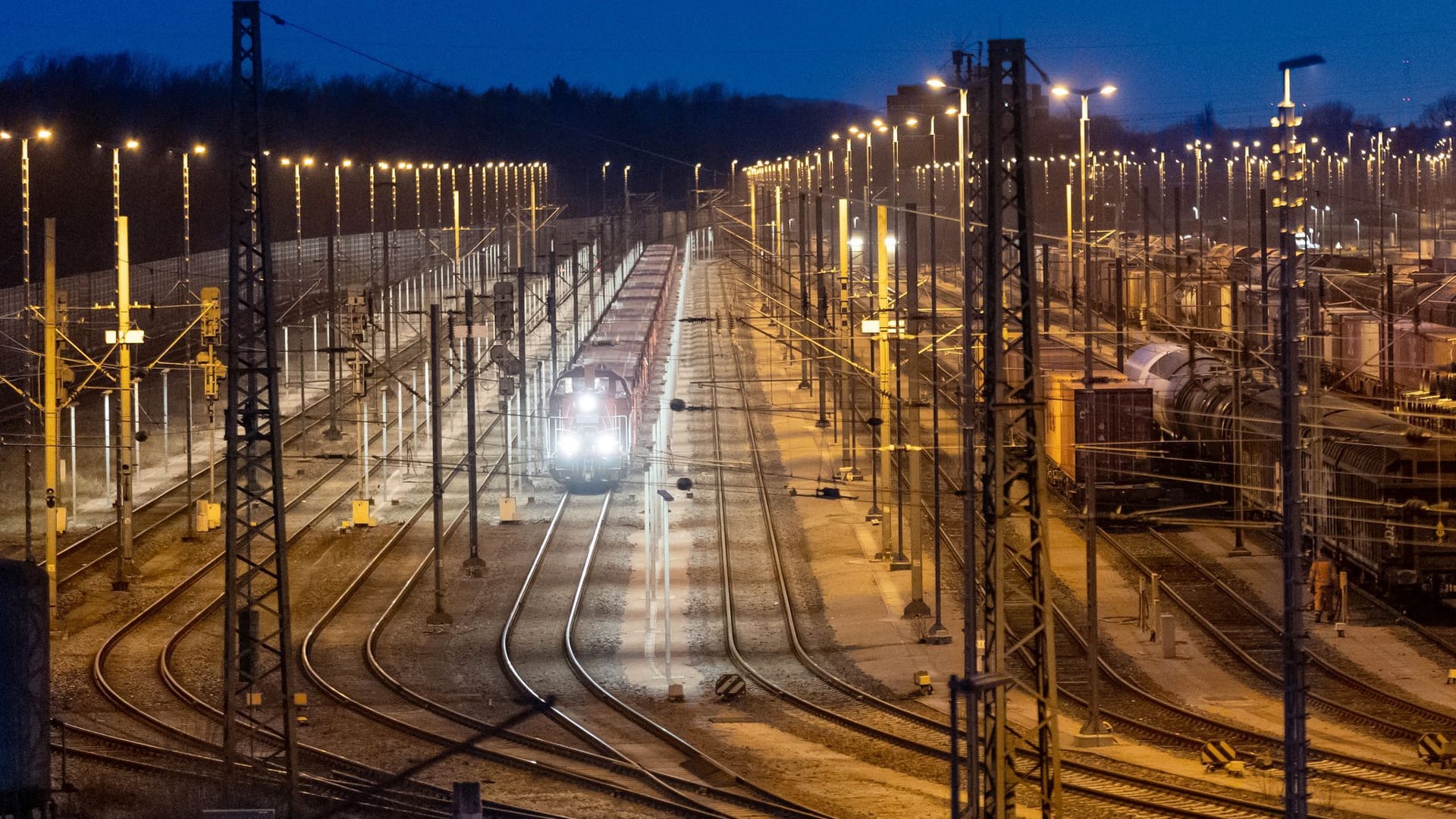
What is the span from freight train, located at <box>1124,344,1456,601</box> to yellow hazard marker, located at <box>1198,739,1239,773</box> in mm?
3842

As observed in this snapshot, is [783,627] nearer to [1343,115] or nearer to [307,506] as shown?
[307,506]

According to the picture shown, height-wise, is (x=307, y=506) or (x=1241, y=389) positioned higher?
(x=1241, y=389)

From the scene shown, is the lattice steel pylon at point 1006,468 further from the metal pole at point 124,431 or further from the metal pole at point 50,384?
the metal pole at point 124,431

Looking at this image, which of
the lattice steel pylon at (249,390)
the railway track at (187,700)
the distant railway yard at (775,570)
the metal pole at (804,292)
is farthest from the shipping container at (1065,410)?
the lattice steel pylon at (249,390)

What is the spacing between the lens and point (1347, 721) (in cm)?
1714

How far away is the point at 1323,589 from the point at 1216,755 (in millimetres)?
6880

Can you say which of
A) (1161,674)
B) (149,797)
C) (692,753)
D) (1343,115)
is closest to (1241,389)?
(1161,674)

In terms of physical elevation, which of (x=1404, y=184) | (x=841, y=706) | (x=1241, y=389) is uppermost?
(x=1404, y=184)

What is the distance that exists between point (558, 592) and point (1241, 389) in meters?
10.7

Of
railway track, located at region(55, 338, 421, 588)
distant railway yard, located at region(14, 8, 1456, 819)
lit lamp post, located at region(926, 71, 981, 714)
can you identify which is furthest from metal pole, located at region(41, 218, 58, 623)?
lit lamp post, located at region(926, 71, 981, 714)

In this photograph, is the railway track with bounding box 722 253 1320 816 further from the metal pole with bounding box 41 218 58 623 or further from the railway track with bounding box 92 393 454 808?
the metal pole with bounding box 41 218 58 623

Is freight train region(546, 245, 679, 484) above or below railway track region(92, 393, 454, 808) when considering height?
above

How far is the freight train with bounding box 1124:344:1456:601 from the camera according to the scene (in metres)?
21.0

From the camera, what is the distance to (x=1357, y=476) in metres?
21.9
